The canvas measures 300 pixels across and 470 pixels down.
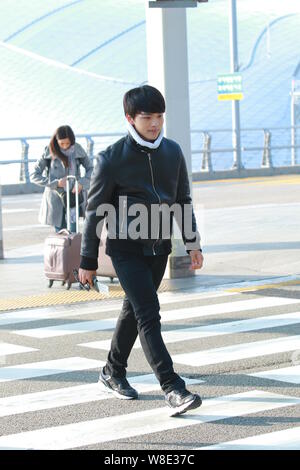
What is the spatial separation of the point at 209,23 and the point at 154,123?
218ft

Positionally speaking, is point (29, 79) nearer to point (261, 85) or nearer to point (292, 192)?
point (261, 85)

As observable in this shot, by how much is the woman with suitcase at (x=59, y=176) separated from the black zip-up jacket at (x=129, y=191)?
19.2 ft

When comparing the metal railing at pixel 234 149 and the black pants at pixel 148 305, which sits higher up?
the metal railing at pixel 234 149

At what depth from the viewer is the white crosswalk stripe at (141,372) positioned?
6.10 metres

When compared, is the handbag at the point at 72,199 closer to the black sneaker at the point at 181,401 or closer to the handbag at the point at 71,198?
the handbag at the point at 71,198

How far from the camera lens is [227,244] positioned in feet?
51.1

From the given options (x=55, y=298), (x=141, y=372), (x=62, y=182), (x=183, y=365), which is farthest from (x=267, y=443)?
(x=62, y=182)

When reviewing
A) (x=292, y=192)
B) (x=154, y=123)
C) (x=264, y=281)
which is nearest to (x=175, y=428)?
(x=154, y=123)

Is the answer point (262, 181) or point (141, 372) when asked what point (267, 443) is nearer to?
point (141, 372)

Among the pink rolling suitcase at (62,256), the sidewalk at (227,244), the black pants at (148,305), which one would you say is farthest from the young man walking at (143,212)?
the pink rolling suitcase at (62,256)

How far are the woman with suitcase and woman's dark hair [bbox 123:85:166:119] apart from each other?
5.98 metres

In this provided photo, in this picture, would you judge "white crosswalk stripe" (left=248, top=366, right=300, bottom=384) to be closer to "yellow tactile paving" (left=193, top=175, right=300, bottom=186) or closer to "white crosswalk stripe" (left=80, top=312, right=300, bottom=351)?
"white crosswalk stripe" (left=80, top=312, right=300, bottom=351)

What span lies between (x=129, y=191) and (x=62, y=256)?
519 centimetres
